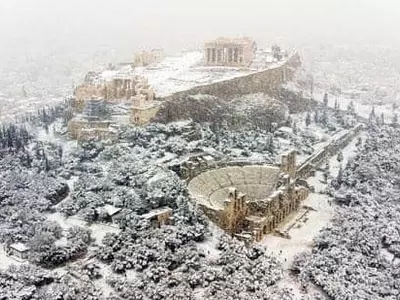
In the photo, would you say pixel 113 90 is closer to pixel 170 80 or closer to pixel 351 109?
pixel 170 80

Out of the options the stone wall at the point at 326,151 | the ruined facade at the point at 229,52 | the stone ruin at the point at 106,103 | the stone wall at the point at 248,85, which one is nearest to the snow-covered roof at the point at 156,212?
the stone ruin at the point at 106,103

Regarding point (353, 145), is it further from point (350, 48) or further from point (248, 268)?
point (350, 48)

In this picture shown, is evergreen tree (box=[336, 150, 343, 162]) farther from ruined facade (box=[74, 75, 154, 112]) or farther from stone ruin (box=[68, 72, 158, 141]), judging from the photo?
ruined facade (box=[74, 75, 154, 112])

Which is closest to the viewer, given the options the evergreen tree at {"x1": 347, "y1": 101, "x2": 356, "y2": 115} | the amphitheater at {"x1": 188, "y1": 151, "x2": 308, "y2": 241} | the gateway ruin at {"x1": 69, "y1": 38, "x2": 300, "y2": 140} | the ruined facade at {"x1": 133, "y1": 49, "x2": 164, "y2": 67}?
the amphitheater at {"x1": 188, "y1": 151, "x2": 308, "y2": 241}

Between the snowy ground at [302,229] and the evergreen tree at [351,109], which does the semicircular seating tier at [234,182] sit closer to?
the snowy ground at [302,229]

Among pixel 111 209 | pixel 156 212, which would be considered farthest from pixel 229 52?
pixel 156 212

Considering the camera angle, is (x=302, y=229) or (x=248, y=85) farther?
(x=248, y=85)

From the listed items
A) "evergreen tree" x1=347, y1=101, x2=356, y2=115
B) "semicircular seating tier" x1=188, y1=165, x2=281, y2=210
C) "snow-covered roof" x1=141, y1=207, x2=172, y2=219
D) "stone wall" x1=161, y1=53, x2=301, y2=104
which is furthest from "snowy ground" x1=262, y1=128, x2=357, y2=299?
"evergreen tree" x1=347, y1=101, x2=356, y2=115
